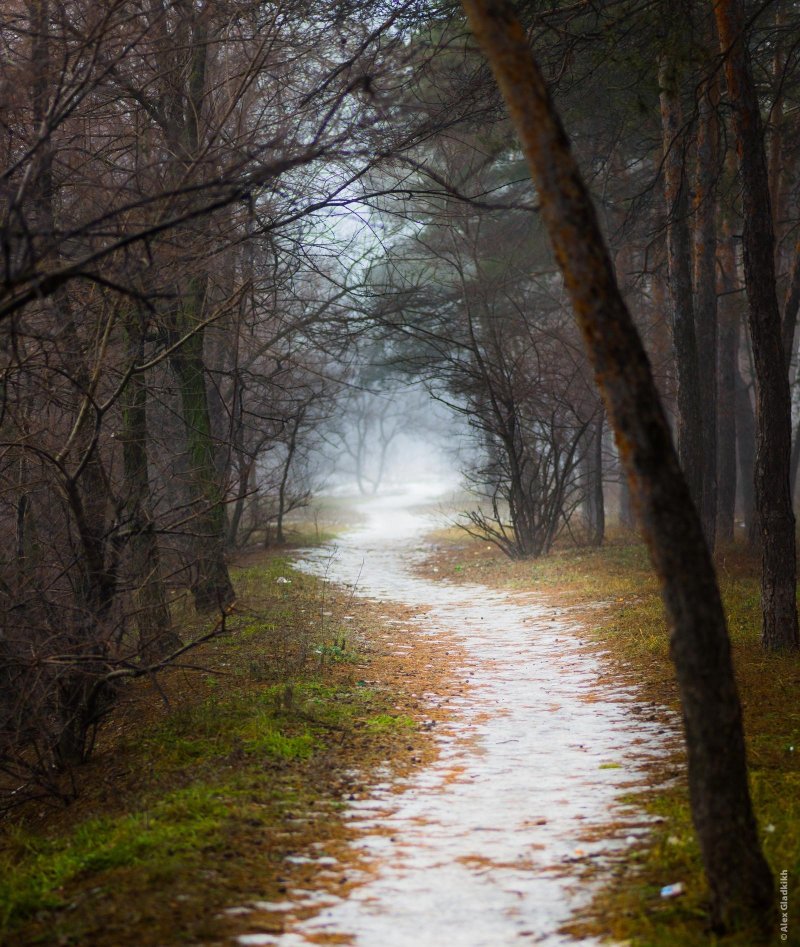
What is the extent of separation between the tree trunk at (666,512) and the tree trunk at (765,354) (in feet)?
15.9

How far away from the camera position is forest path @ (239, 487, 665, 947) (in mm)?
3611

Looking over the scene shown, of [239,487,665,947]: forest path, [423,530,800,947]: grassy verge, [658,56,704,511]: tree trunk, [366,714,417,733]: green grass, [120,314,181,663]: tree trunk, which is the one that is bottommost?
[239,487,665,947]: forest path

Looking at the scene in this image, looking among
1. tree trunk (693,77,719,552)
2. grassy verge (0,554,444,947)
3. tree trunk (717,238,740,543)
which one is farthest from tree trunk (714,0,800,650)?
tree trunk (717,238,740,543)

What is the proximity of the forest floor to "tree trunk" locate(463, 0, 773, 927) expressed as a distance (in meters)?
0.39

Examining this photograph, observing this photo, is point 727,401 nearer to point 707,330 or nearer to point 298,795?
point 707,330

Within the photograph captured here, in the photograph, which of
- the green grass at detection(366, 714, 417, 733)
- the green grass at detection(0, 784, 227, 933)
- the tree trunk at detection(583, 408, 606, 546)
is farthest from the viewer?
the tree trunk at detection(583, 408, 606, 546)

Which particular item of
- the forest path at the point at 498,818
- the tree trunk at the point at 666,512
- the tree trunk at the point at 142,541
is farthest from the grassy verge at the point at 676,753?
the tree trunk at the point at 142,541

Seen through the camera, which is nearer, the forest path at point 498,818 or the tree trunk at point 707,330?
the forest path at point 498,818

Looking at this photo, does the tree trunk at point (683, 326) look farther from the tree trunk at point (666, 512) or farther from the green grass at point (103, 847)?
the green grass at point (103, 847)

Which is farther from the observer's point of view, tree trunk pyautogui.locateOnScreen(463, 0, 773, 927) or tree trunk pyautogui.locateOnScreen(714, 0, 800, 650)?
tree trunk pyautogui.locateOnScreen(714, 0, 800, 650)

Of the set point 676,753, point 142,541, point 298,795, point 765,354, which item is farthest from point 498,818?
point 765,354

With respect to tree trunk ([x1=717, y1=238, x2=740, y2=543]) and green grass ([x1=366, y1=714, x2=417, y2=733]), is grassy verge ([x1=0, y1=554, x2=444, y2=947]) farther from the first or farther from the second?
tree trunk ([x1=717, y1=238, x2=740, y2=543])

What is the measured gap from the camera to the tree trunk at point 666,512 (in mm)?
3463

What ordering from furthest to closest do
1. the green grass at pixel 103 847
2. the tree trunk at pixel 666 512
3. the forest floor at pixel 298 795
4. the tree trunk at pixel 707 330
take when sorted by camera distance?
1. the tree trunk at pixel 707 330
2. the green grass at pixel 103 847
3. the forest floor at pixel 298 795
4. the tree trunk at pixel 666 512
